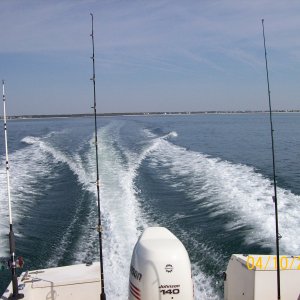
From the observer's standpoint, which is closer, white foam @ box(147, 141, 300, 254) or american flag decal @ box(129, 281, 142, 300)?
american flag decal @ box(129, 281, 142, 300)

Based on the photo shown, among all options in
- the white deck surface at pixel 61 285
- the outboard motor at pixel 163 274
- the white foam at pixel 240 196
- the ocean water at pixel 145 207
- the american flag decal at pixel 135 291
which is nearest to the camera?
the outboard motor at pixel 163 274

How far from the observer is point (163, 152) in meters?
26.3

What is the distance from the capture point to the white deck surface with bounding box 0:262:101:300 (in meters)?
6.35

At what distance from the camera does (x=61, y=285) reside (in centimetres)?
642

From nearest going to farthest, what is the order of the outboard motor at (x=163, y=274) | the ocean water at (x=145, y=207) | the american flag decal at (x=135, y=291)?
1. the outboard motor at (x=163, y=274)
2. the american flag decal at (x=135, y=291)
3. the ocean water at (x=145, y=207)

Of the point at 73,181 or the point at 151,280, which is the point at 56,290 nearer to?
the point at 151,280

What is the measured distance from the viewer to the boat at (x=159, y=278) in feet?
18.8

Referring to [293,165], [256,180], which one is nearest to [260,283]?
[256,180]
